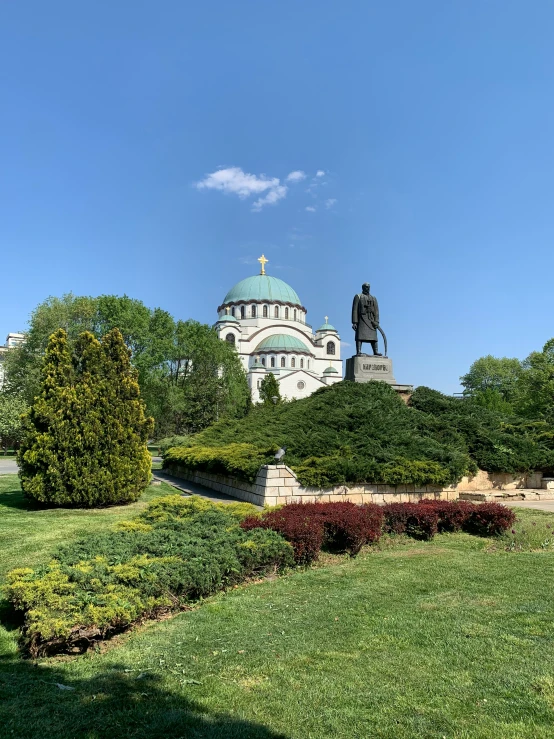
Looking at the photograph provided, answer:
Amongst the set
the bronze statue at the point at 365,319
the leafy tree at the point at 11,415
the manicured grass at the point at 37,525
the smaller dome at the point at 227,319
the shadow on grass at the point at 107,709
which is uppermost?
the smaller dome at the point at 227,319

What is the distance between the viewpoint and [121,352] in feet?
39.3

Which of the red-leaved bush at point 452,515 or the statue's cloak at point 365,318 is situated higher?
the statue's cloak at point 365,318

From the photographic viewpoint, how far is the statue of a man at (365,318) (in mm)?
17047

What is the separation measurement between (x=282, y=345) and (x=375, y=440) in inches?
1828

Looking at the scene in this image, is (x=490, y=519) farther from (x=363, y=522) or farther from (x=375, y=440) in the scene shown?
(x=375, y=440)

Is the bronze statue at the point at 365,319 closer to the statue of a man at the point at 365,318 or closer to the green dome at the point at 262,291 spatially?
the statue of a man at the point at 365,318

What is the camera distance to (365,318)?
17047 millimetres

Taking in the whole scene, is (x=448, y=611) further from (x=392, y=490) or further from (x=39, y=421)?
(x=39, y=421)

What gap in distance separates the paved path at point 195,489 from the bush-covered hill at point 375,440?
61cm

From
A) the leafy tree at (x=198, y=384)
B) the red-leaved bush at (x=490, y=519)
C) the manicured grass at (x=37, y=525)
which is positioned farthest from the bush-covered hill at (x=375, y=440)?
the leafy tree at (x=198, y=384)

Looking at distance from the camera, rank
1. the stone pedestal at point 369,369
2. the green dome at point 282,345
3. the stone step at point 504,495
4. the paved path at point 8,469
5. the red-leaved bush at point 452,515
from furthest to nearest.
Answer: the green dome at point 282,345, the paved path at point 8,469, the stone pedestal at point 369,369, the stone step at point 504,495, the red-leaved bush at point 452,515

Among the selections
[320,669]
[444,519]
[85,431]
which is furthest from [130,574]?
[85,431]

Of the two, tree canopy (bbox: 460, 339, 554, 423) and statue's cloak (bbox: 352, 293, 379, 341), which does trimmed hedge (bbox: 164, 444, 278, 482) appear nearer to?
statue's cloak (bbox: 352, 293, 379, 341)

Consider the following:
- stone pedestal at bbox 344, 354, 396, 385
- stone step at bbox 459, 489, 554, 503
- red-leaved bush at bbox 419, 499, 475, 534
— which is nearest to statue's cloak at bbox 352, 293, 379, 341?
stone pedestal at bbox 344, 354, 396, 385
